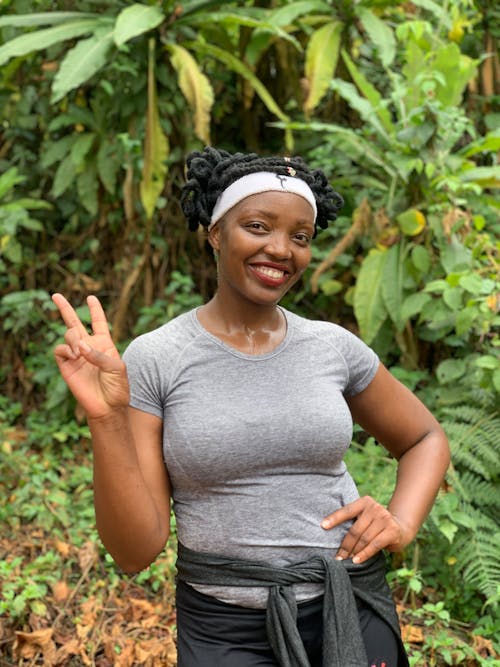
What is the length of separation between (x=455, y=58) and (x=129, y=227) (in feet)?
8.45

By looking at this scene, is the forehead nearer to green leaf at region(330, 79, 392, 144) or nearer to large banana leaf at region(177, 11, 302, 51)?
green leaf at region(330, 79, 392, 144)

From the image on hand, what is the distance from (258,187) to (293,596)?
3.29ft

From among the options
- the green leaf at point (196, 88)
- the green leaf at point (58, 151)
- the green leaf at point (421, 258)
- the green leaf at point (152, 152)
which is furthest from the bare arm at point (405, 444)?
the green leaf at point (58, 151)

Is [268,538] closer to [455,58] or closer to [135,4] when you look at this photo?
[455,58]

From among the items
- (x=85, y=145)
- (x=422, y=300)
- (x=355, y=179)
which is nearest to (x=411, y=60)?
(x=355, y=179)

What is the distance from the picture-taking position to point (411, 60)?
5023mm

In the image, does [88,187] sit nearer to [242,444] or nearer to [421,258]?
[421,258]

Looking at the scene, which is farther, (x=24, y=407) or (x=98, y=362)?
(x=24, y=407)

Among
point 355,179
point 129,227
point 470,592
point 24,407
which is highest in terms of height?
point 355,179

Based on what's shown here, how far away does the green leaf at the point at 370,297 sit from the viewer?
15.9 ft

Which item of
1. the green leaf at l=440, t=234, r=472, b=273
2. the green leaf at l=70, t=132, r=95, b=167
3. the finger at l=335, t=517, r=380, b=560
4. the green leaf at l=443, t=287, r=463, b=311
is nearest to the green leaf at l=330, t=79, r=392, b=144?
the green leaf at l=440, t=234, r=472, b=273

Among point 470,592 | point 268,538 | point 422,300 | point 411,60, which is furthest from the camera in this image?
point 411,60

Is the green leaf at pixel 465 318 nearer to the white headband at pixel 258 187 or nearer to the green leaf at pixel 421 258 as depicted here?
the green leaf at pixel 421 258

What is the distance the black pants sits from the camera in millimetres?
1890
